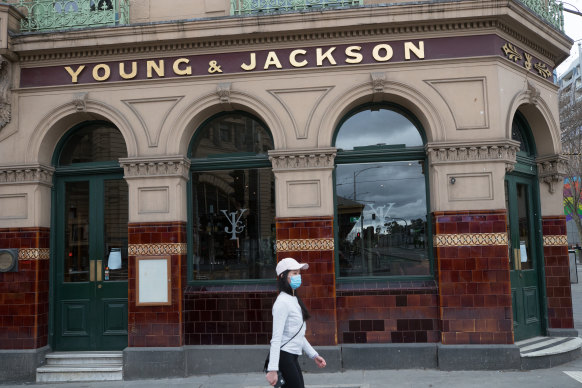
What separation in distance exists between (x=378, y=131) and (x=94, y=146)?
17.2 feet

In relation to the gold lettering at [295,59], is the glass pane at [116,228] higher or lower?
Result: lower

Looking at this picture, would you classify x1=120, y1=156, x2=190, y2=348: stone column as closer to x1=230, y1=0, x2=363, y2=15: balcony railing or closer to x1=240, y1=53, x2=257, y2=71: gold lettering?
x1=240, y1=53, x2=257, y2=71: gold lettering

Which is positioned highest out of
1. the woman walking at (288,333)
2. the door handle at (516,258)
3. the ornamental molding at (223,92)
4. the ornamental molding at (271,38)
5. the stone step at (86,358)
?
the ornamental molding at (271,38)

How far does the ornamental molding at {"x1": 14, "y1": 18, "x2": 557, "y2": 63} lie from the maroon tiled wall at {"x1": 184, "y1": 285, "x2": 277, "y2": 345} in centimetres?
422

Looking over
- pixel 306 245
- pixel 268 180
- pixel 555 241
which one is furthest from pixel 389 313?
pixel 555 241

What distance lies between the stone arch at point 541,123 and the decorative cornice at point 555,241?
157 cm

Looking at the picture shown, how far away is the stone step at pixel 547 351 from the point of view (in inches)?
307

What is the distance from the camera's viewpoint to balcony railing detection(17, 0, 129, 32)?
8.85 meters

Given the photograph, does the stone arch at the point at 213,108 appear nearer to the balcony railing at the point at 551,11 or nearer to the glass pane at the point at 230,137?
the glass pane at the point at 230,137

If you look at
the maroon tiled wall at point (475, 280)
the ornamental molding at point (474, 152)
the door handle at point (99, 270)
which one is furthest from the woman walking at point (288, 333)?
the door handle at point (99, 270)

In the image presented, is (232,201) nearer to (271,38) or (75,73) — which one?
(271,38)

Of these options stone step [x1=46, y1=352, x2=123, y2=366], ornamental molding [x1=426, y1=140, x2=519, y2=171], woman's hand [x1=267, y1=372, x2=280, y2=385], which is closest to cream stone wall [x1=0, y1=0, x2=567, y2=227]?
ornamental molding [x1=426, y1=140, x2=519, y2=171]

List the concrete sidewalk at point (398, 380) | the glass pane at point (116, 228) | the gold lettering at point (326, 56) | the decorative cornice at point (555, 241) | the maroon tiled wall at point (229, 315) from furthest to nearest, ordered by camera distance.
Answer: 1. the decorative cornice at point (555, 241)
2. the glass pane at point (116, 228)
3. the gold lettering at point (326, 56)
4. the maroon tiled wall at point (229, 315)
5. the concrete sidewalk at point (398, 380)

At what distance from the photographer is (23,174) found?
8.75 metres
